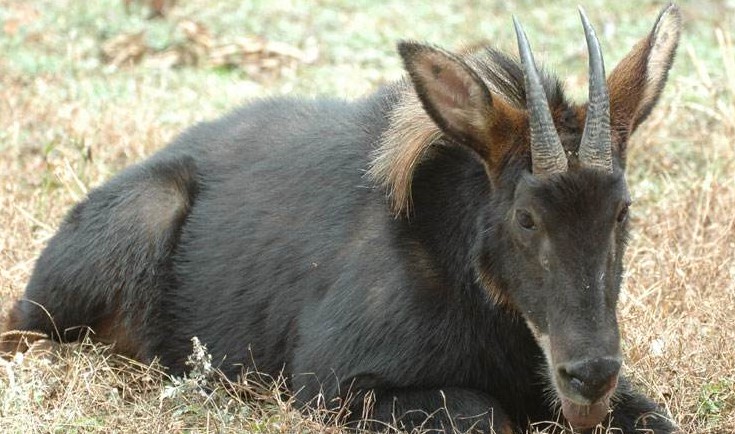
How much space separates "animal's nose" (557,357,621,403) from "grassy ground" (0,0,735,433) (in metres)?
1.15

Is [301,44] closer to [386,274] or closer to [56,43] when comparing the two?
[56,43]

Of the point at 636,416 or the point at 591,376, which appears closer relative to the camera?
the point at 591,376

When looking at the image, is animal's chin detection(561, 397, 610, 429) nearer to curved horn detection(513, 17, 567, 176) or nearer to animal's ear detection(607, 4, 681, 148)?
curved horn detection(513, 17, 567, 176)

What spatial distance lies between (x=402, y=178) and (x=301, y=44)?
7.47 meters

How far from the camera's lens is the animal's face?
15.3 feet

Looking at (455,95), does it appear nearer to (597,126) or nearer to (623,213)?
(597,126)

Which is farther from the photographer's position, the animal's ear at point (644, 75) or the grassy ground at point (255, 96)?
the grassy ground at point (255, 96)

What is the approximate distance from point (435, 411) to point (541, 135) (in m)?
1.21

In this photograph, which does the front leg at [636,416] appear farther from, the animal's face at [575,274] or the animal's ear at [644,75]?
the animal's ear at [644,75]

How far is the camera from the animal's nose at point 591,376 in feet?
15.2

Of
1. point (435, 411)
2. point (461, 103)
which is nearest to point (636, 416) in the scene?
→ point (435, 411)

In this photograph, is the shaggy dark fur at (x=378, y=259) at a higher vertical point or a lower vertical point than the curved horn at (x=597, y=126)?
lower

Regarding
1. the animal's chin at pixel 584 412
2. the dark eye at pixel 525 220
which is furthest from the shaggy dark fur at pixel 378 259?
the animal's chin at pixel 584 412

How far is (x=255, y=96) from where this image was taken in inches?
374
